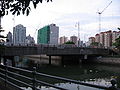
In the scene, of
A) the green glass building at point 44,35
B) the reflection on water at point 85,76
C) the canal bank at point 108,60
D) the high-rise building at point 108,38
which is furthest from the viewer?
the high-rise building at point 108,38

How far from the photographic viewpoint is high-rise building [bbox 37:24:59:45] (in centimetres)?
8903

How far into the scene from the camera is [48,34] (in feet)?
294

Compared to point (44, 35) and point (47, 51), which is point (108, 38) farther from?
point (47, 51)

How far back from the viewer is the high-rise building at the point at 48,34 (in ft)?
292

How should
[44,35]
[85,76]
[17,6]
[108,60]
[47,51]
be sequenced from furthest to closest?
1. [44,35]
2. [108,60]
3. [47,51]
4. [85,76]
5. [17,6]

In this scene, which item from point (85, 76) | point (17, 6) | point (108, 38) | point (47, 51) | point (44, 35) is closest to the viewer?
point (17, 6)

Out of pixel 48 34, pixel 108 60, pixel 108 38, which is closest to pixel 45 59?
pixel 48 34

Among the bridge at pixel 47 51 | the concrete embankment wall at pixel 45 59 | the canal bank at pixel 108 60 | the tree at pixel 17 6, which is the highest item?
the tree at pixel 17 6

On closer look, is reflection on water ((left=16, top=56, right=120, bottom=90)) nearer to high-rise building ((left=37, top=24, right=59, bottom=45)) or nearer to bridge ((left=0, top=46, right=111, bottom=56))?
bridge ((left=0, top=46, right=111, bottom=56))

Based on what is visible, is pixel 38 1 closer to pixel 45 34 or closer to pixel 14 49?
pixel 14 49

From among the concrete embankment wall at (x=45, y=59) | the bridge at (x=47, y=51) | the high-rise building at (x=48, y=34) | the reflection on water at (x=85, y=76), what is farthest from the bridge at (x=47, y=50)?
the high-rise building at (x=48, y=34)

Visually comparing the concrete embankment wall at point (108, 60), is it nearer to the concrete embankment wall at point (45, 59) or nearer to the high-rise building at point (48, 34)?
the concrete embankment wall at point (45, 59)

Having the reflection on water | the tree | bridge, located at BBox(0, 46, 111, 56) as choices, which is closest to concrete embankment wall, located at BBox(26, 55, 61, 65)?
bridge, located at BBox(0, 46, 111, 56)

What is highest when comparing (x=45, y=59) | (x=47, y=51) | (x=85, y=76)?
(x=47, y=51)
